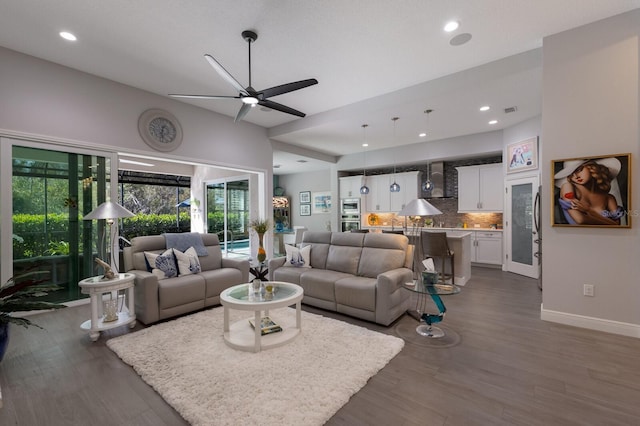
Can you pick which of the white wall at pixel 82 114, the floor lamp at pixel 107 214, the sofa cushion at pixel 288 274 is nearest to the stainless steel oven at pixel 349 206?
the white wall at pixel 82 114

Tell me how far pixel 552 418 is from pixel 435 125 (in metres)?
5.11

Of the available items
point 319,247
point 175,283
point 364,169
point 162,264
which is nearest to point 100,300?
point 162,264

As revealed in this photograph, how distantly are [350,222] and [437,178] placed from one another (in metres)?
2.82

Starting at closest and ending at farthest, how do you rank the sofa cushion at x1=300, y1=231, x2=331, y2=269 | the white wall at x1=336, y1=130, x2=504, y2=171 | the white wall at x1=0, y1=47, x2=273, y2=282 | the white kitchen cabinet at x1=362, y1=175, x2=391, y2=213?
the white wall at x1=0, y1=47, x2=273, y2=282 → the sofa cushion at x1=300, y1=231, x2=331, y2=269 → the white wall at x1=336, y1=130, x2=504, y2=171 → the white kitchen cabinet at x1=362, y1=175, x2=391, y2=213

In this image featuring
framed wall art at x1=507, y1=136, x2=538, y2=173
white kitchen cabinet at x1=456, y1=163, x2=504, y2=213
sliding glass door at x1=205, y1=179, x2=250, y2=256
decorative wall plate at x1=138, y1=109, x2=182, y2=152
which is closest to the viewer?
decorative wall plate at x1=138, y1=109, x2=182, y2=152

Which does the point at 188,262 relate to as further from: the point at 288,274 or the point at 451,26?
the point at 451,26

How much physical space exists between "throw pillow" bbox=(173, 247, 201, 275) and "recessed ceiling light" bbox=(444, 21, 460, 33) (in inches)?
163

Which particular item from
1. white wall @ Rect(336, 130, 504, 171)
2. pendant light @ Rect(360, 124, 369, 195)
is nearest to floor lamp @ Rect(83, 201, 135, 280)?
pendant light @ Rect(360, 124, 369, 195)

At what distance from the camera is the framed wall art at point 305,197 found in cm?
1065

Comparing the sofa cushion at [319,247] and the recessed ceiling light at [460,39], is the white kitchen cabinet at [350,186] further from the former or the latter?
the recessed ceiling light at [460,39]

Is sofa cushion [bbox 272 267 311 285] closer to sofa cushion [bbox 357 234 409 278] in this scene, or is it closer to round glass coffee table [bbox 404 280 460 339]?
sofa cushion [bbox 357 234 409 278]

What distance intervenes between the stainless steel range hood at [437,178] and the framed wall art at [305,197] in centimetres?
456

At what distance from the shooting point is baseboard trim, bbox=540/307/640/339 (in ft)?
9.47

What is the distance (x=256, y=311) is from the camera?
8.42 feet
